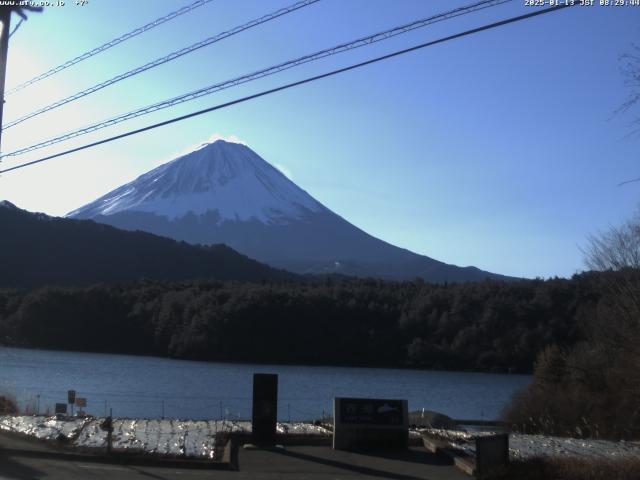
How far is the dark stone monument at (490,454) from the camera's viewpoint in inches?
540

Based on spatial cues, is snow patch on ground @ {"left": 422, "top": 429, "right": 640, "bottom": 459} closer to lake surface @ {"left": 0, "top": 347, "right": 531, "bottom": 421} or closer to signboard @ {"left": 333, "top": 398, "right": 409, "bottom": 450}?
signboard @ {"left": 333, "top": 398, "right": 409, "bottom": 450}

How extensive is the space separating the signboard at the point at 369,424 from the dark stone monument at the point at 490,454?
330 centimetres

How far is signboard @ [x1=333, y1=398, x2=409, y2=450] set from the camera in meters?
16.9

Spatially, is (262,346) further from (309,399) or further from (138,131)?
(138,131)

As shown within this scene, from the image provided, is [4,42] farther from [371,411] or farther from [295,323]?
[295,323]

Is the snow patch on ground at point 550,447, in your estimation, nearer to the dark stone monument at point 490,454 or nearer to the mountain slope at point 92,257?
the dark stone monument at point 490,454

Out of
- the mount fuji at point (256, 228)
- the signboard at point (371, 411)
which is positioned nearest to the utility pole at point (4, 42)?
the signboard at point (371, 411)

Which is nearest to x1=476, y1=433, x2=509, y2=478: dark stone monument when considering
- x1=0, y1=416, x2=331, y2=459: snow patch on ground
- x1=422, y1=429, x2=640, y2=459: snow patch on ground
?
x1=422, y1=429, x2=640, y2=459: snow patch on ground

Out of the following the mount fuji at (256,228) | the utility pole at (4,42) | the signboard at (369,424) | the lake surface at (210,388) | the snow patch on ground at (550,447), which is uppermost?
the mount fuji at (256,228)

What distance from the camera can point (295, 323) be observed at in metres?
76.7

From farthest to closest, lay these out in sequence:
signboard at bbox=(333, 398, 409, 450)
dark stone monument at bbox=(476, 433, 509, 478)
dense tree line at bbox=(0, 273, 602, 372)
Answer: dense tree line at bbox=(0, 273, 602, 372)
signboard at bbox=(333, 398, 409, 450)
dark stone monument at bbox=(476, 433, 509, 478)

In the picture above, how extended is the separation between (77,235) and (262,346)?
41.0 m

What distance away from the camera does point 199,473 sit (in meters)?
13.9

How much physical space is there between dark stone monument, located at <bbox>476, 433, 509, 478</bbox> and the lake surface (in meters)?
→ 16.1
